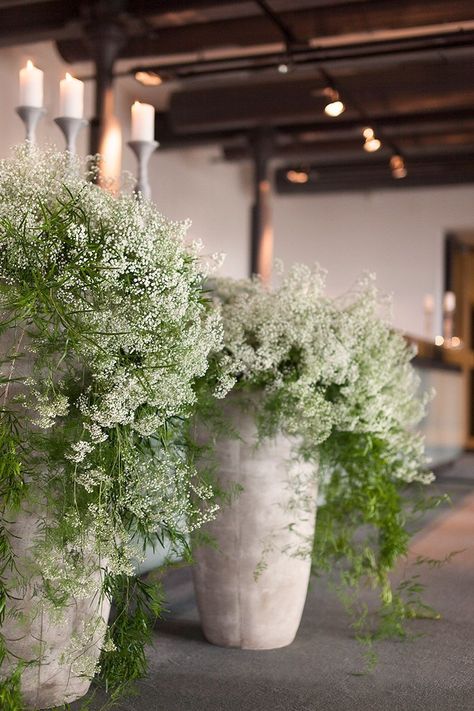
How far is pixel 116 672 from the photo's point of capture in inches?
85.5

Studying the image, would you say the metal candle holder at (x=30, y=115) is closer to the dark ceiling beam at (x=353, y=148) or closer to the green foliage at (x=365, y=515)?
the green foliage at (x=365, y=515)

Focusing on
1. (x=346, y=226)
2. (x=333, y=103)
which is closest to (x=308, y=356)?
(x=333, y=103)

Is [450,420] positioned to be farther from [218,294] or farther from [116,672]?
[116,672]

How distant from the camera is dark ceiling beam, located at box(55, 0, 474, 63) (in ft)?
Answer: 21.8

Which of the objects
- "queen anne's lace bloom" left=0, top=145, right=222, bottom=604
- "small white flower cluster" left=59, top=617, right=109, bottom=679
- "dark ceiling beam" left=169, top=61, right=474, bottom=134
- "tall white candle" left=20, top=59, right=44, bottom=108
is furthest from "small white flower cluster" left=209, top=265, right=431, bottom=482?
"dark ceiling beam" left=169, top=61, right=474, bottom=134

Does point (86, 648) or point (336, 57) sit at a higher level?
point (336, 57)

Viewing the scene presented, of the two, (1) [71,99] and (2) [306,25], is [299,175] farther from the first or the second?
(1) [71,99]

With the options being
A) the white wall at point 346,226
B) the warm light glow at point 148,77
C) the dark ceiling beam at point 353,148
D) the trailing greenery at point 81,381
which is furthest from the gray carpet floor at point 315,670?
the white wall at point 346,226

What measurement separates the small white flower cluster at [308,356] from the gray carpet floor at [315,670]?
622mm

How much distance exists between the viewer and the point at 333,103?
718 cm

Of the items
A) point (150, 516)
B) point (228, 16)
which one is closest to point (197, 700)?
point (150, 516)

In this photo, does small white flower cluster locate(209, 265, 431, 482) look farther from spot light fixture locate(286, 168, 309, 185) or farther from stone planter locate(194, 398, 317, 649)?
spot light fixture locate(286, 168, 309, 185)

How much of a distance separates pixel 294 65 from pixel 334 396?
4999mm

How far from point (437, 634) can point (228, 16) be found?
20.0 ft
